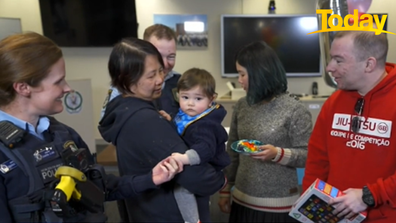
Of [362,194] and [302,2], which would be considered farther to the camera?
[302,2]

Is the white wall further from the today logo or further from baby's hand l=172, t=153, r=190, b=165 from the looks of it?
baby's hand l=172, t=153, r=190, b=165

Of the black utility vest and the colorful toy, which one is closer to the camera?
the black utility vest

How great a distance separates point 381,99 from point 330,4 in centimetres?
74

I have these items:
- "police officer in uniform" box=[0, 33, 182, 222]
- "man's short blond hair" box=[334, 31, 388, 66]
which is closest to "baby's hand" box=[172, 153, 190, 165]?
"police officer in uniform" box=[0, 33, 182, 222]

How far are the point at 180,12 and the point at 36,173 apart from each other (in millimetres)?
3927

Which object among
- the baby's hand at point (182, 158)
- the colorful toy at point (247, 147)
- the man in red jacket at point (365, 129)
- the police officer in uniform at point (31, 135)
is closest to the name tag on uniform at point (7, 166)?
the police officer in uniform at point (31, 135)

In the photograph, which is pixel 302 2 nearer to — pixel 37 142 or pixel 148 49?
pixel 148 49

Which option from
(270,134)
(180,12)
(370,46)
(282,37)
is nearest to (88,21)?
(180,12)

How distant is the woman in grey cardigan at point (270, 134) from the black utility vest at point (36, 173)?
853mm

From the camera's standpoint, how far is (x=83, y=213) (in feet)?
2.88

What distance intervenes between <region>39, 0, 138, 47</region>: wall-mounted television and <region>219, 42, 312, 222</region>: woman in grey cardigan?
10.4 feet

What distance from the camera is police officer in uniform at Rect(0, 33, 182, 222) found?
806 millimetres

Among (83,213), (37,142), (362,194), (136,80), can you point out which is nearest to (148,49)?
(136,80)

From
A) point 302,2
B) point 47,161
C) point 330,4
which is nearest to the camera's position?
point 47,161
